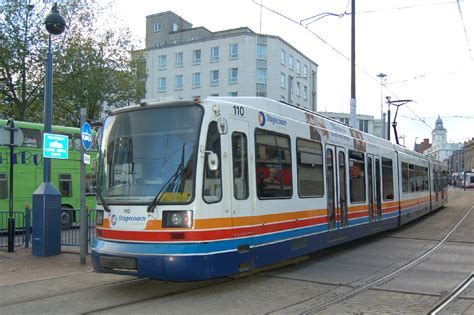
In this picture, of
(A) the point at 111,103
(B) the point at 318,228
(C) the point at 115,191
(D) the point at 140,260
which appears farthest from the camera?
(A) the point at 111,103

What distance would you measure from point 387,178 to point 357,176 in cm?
317

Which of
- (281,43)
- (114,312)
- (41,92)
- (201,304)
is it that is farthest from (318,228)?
(281,43)

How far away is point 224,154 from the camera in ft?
24.1

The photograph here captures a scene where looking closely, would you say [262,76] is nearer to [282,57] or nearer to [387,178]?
[282,57]

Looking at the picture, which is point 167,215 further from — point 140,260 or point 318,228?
point 318,228

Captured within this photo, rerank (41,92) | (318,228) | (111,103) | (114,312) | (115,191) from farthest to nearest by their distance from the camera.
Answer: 1. (111,103)
2. (41,92)
3. (318,228)
4. (115,191)
5. (114,312)

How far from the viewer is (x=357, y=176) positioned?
1234 cm

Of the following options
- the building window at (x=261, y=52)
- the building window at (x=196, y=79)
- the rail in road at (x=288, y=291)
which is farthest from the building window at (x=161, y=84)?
the rail in road at (x=288, y=291)

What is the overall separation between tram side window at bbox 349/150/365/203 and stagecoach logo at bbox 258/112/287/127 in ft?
11.6

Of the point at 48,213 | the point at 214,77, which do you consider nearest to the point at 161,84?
the point at 214,77

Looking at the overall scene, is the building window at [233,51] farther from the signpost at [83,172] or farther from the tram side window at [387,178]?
the signpost at [83,172]

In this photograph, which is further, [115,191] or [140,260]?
[115,191]

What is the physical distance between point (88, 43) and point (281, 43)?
37.3 m

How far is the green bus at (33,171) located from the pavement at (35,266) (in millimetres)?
4026
